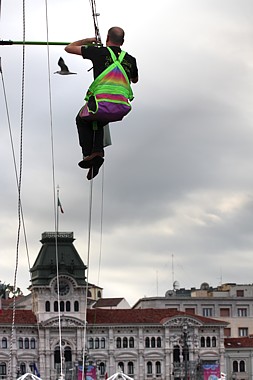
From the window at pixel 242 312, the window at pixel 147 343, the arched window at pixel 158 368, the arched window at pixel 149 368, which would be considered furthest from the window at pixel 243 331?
the arched window at pixel 149 368

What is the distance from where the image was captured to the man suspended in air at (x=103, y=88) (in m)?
8.48

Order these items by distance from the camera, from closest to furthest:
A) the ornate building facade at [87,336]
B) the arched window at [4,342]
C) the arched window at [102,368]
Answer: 1. the ornate building facade at [87,336]
2. the arched window at [4,342]
3. the arched window at [102,368]

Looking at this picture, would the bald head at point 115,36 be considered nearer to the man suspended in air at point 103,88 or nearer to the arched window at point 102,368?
the man suspended in air at point 103,88

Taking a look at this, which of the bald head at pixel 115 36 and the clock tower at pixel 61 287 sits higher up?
the clock tower at pixel 61 287

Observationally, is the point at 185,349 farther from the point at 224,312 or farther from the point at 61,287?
A: the point at 224,312

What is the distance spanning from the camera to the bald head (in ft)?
28.3

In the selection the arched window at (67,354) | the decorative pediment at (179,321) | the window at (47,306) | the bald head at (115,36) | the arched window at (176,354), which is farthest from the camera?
the decorative pediment at (179,321)

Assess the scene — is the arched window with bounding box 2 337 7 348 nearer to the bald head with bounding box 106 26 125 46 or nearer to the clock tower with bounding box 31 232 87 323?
the clock tower with bounding box 31 232 87 323

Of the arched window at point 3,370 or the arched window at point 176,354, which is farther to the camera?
the arched window at point 176,354

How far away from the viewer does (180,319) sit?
107188mm

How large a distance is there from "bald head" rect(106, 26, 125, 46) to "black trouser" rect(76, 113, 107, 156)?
2.05 ft

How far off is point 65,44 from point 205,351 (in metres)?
100

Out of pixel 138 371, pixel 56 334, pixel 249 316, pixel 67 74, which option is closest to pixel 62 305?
pixel 56 334

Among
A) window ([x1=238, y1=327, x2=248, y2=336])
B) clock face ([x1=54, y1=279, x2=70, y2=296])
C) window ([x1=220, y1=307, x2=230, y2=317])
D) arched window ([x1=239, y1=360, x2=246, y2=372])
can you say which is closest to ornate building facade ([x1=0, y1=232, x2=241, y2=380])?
clock face ([x1=54, y1=279, x2=70, y2=296])
